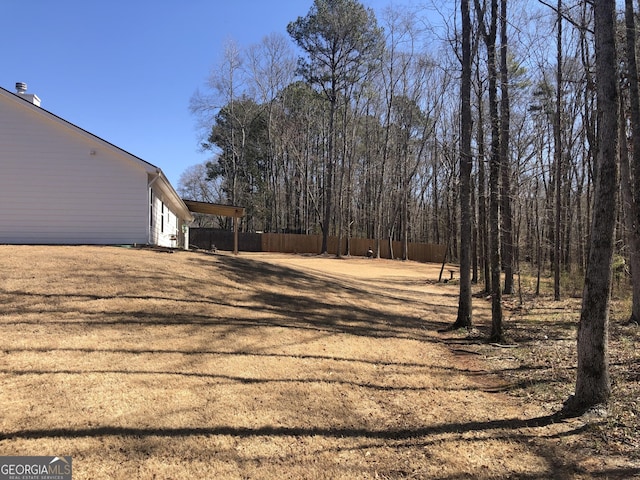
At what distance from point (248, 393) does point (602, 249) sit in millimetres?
4192

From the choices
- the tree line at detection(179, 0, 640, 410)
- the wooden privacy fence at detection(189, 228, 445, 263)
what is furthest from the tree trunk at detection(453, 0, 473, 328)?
the wooden privacy fence at detection(189, 228, 445, 263)

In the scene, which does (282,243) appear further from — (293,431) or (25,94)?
(293,431)

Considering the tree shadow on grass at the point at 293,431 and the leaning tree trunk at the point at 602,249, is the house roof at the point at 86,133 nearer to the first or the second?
the tree shadow on grass at the point at 293,431

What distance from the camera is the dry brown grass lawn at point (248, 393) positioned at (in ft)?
10.7

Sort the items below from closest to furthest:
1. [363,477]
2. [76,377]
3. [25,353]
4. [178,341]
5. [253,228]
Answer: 1. [363,477]
2. [76,377]
3. [25,353]
4. [178,341]
5. [253,228]

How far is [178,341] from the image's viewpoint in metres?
5.67

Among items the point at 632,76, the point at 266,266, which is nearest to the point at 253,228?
the point at 266,266

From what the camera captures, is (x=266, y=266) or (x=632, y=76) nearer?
(x=632, y=76)

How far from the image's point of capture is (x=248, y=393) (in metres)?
4.39

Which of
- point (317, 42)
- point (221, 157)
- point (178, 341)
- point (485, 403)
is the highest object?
point (317, 42)

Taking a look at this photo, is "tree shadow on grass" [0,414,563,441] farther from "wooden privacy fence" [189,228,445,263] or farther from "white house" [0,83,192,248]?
"wooden privacy fence" [189,228,445,263]

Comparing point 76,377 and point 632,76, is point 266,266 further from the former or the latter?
point 632,76

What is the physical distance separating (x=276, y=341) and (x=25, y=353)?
3.25 m

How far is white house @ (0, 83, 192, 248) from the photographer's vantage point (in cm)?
1241
